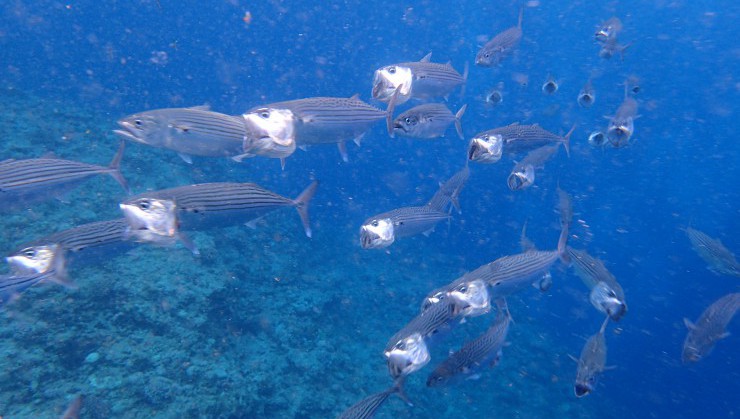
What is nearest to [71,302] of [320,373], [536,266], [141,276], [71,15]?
[141,276]

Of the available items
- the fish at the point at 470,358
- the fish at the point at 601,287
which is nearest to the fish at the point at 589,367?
the fish at the point at 601,287

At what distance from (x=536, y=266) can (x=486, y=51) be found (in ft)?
14.6

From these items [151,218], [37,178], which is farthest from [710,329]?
[37,178]

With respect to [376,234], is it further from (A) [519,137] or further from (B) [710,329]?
(B) [710,329]

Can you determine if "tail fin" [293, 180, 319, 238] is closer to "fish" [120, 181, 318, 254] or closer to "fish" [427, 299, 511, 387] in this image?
"fish" [120, 181, 318, 254]

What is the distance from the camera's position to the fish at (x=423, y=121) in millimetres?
5008

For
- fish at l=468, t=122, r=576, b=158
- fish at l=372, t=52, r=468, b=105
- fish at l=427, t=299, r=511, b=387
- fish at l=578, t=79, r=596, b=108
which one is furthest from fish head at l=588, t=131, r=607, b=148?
fish at l=427, t=299, r=511, b=387

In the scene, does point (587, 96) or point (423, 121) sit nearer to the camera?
point (423, 121)

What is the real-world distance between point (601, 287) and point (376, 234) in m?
2.90

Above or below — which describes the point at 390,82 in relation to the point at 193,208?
above

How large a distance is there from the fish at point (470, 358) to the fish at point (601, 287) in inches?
47.7

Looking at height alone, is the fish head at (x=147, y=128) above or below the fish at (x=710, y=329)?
above

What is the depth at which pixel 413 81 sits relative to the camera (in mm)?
5070

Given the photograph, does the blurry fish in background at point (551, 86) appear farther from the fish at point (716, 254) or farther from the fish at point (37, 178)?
the fish at point (37, 178)
